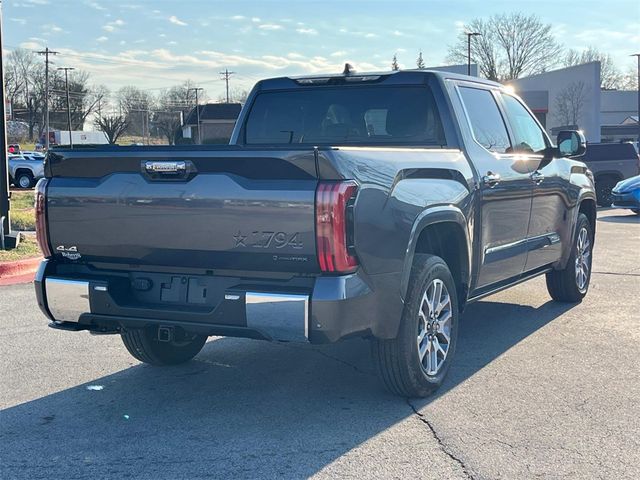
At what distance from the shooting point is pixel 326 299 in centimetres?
386

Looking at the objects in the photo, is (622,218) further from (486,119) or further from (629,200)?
(486,119)

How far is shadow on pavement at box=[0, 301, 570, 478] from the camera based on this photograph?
152 inches

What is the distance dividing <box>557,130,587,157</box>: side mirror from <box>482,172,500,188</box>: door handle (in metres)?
1.51

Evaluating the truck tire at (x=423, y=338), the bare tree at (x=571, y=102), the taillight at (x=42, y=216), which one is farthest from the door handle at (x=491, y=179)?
the bare tree at (x=571, y=102)

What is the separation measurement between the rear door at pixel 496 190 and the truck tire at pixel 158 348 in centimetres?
215

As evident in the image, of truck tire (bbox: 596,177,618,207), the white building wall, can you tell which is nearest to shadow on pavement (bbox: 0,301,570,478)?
truck tire (bbox: 596,177,618,207)

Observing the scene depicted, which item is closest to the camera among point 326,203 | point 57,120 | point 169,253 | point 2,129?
point 326,203

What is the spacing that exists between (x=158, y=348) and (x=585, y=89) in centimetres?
4569

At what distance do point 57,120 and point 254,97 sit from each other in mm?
105310

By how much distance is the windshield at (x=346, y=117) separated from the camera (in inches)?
223

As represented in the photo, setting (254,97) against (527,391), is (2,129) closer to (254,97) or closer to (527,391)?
(254,97)

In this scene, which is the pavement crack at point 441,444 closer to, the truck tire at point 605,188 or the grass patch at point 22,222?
the grass patch at point 22,222

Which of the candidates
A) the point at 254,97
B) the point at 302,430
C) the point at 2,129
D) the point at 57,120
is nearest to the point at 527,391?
the point at 302,430

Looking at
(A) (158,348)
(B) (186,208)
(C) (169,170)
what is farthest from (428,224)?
(A) (158,348)
